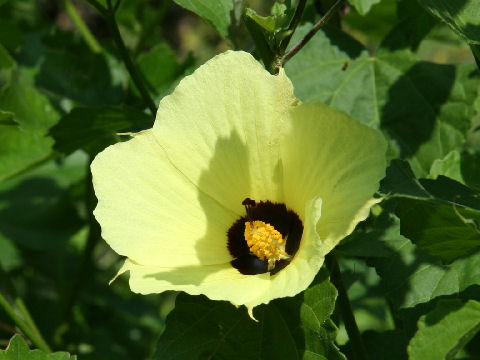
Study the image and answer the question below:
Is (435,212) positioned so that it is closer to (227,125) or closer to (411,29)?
(227,125)

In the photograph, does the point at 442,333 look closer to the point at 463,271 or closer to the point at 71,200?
the point at 463,271

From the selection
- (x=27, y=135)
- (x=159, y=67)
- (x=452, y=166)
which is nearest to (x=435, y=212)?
(x=452, y=166)

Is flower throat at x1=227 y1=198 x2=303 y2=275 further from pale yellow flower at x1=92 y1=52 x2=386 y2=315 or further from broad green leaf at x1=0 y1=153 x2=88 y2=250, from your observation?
broad green leaf at x1=0 y1=153 x2=88 y2=250

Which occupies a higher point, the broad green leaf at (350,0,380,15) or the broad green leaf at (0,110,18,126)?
the broad green leaf at (350,0,380,15)

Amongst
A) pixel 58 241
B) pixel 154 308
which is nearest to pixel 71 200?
pixel 58 241

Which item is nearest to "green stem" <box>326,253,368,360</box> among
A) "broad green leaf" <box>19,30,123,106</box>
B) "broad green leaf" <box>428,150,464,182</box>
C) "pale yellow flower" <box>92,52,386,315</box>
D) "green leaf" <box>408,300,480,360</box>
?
"pale yellow flower" <box>92,52,386,315</box>
